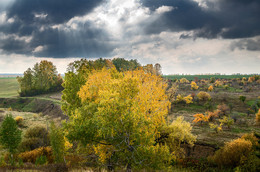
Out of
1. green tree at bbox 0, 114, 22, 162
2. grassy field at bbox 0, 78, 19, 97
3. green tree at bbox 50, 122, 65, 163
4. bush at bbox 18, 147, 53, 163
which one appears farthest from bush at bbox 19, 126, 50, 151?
grassy field at bbox 0, 78, 19, 97

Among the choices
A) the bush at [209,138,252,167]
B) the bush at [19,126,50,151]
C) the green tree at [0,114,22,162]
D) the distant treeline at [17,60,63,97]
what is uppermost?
the distant treeline at [17,60,63,97]

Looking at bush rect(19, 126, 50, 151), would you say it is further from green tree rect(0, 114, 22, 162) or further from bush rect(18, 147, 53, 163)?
green tree rect(0, 114, 22, 162)

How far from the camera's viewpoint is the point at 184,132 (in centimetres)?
2361

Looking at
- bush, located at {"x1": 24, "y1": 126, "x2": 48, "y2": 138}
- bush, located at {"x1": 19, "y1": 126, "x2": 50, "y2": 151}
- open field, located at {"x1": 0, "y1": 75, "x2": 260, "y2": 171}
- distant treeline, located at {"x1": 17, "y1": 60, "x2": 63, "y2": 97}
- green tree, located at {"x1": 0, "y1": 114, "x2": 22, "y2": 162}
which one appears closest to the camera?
green tree, located at {"x1": 0, "y1": 114, "x2": 22, "y2": 162}

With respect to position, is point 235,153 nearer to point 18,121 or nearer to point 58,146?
point 58,146

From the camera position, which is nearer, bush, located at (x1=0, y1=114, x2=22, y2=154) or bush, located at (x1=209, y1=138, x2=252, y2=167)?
bush, located at (x1=209, y1=138, x2=252, y2=167)

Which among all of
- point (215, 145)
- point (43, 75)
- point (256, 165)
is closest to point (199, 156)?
point (215, 145)

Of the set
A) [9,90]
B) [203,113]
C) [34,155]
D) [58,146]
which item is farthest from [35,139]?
[9,90]

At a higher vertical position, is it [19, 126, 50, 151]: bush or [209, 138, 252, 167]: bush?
[209, 138, 252, 167]: bush

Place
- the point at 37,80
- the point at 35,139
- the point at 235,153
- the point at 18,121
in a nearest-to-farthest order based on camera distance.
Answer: the point at 235,153
the point at 35,139
the point at 18,121
the point at 37,80

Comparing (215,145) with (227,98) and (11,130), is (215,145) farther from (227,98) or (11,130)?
(227,98)

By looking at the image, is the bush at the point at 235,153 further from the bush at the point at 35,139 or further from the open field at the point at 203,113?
the bush at the point at 35,139

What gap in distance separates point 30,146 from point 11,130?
28.1 ft

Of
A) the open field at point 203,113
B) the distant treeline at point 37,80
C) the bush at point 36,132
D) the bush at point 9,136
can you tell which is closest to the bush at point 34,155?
the bush at point 9,136
